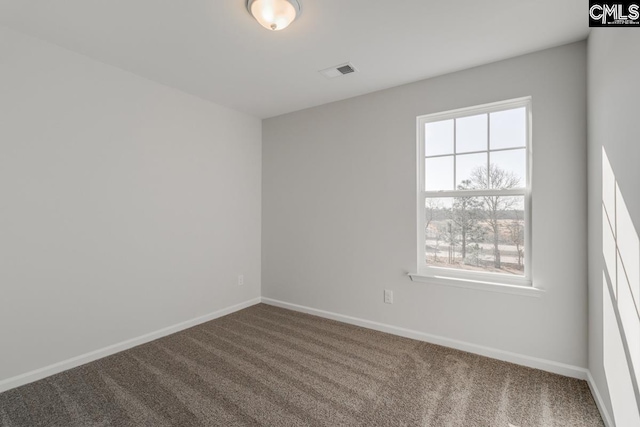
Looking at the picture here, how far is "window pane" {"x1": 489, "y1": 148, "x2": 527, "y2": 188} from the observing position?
2451 mm

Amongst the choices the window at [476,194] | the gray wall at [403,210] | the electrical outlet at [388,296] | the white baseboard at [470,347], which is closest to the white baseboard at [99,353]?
the gray wall at [403,210]

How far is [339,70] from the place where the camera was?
2650mm

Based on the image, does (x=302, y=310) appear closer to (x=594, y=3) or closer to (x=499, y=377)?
(x=499, y=377)

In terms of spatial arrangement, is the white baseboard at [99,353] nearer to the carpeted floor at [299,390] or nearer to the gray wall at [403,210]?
the carpeted floor at [299,390]

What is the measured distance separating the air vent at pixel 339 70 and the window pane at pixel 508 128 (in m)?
1.32

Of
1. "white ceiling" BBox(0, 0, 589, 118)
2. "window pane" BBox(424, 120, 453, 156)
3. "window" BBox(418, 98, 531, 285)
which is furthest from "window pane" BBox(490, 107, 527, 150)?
"white ceiling" BBox(0, 0, 589, 118)

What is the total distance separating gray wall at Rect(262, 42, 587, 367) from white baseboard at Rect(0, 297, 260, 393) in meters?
0.96

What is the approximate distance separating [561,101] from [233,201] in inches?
133

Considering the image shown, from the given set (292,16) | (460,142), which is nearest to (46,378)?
(292,16)

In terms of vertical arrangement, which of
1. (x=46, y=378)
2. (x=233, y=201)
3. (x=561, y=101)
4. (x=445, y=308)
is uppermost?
(x=561, y=101)

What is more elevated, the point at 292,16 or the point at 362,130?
the point at 292,16

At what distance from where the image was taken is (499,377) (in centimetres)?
220

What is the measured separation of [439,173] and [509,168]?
1.89 feet

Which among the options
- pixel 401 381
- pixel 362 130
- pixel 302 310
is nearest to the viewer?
pixel 401 381
